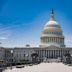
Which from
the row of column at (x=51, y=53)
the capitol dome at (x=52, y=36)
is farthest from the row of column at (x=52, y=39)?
the row of column at (x=51, y=53)

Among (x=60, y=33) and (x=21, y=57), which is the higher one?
(x=60, y=33)

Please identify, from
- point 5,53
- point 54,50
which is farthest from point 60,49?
point 5,53

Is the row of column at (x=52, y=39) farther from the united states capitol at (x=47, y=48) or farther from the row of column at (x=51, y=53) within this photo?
the row of column at (x=51, y=53)

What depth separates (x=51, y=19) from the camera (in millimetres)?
173125

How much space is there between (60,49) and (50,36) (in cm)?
1287

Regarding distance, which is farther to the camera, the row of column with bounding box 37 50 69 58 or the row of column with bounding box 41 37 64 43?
the row of column with bounding box 41 37 64 43

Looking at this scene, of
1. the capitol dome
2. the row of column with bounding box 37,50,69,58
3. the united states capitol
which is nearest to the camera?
the united states capitol

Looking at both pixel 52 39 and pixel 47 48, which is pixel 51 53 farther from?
pixel 52 39

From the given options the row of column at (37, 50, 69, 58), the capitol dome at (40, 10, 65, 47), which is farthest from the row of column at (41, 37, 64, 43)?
the row of column at (37, 50, 69, 58)

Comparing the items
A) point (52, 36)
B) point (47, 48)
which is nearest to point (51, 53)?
point (47, 48)

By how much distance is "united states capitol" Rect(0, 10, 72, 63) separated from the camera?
499ft

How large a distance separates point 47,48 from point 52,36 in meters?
11.0

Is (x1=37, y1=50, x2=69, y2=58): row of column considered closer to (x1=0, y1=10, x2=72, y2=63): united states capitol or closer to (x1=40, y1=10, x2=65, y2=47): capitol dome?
(x1=0, y1=10, x2=72, y2=63): united states capitol

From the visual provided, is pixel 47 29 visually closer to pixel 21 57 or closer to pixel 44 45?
pixel 44 45
